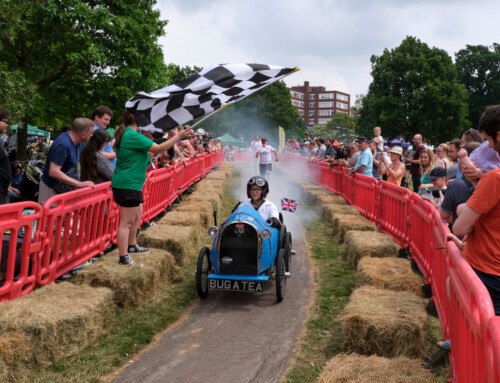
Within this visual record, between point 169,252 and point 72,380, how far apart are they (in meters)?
3.40

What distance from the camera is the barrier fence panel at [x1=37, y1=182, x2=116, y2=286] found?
511cm

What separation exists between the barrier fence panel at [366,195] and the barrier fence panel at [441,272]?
16.0 feet

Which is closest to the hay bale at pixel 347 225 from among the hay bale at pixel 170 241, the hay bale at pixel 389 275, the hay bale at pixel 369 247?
the hay bale at pixel 369 247

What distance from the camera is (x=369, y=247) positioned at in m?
7.01

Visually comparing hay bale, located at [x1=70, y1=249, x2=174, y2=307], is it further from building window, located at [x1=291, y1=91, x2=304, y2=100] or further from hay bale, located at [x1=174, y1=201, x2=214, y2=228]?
building window, located at [x1=291, y1=91, x2=304, y2=100]

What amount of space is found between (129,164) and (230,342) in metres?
2.63

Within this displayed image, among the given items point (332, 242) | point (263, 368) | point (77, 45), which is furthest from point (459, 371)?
point (77, 45)

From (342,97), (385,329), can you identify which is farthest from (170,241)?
(342,97)

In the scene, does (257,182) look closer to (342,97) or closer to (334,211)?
(334,211)

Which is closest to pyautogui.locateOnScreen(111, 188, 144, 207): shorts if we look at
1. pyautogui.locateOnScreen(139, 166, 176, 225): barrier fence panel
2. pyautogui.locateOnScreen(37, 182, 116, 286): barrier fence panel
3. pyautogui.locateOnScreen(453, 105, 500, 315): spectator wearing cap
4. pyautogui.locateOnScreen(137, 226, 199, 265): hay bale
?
pyautogui.locateOnScreen(37, 182, 116, 286): barrier fence panel

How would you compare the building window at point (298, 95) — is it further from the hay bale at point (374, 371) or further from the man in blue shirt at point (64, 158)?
the hay bale at point (374, 371)

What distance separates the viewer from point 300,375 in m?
3.96

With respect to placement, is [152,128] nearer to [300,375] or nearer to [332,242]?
[300,375]

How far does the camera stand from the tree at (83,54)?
20.8 metres
